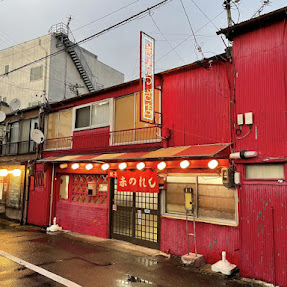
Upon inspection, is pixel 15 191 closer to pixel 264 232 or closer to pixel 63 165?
pixel 63 165

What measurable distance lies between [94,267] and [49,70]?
24278mm

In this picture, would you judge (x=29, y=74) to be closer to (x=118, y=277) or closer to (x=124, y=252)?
(x=124, y=252)

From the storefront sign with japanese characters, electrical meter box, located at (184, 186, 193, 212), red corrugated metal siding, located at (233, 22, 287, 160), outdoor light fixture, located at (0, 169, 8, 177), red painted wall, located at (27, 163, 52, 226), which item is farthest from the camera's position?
outdoor light fixture, located at (0, 169, 8, 177)

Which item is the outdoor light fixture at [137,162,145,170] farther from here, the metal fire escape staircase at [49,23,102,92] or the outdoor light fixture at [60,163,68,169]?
the metal fire escape staircase at [49,23,102,92]

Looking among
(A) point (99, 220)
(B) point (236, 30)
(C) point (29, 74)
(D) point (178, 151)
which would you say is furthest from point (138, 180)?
(C) point (29, 74)

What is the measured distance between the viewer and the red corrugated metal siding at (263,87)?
7.48m

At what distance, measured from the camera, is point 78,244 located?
1147 cm

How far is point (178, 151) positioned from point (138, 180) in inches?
97.8

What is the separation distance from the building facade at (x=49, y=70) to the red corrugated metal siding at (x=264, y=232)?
22672mm

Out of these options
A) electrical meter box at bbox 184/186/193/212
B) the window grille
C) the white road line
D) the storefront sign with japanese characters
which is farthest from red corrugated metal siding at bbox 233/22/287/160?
the window grille

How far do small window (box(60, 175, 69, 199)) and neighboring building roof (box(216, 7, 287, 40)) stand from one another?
37.2 feet

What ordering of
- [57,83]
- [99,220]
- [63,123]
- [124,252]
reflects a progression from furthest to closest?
[57,83], [63,123], [99,220], [124,252]

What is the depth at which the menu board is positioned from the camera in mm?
17566

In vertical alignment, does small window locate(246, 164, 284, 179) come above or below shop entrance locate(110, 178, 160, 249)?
above
